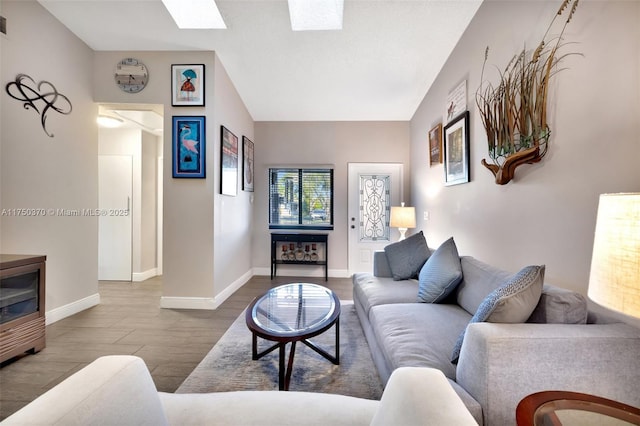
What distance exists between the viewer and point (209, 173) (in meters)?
2.88

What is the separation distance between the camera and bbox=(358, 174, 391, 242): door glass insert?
437cm

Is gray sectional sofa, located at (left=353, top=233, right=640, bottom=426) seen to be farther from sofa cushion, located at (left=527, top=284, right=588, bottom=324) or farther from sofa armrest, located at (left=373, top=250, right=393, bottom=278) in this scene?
sofa armrest, located at (left=373, top=250, right=393, bottom=278)

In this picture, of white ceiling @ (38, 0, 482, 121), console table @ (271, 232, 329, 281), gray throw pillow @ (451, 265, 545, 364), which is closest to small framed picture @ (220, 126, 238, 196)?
white ceiling @ (38, 0, 482, 121)

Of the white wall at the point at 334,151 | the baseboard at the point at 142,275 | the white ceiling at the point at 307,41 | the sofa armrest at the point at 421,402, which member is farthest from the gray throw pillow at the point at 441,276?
the baseboard at the point at 142,275

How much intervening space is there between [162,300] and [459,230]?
3385 mm

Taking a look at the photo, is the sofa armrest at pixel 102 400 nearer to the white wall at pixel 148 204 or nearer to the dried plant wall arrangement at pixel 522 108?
the dried plant wall arrangement at pixel 522 108

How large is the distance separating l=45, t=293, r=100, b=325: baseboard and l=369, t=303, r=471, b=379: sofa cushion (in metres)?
3.08

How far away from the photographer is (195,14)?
245 cm

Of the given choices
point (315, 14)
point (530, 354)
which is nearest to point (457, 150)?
point (315, 14)

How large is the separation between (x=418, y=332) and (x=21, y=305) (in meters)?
2.90

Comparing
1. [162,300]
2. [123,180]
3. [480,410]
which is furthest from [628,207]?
[123,180]

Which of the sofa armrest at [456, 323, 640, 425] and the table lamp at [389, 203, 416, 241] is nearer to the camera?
the sofa armrest at [456, 323, 640, 425]

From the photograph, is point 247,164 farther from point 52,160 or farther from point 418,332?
point 418,332

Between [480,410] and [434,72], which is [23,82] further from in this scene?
[434,72]
